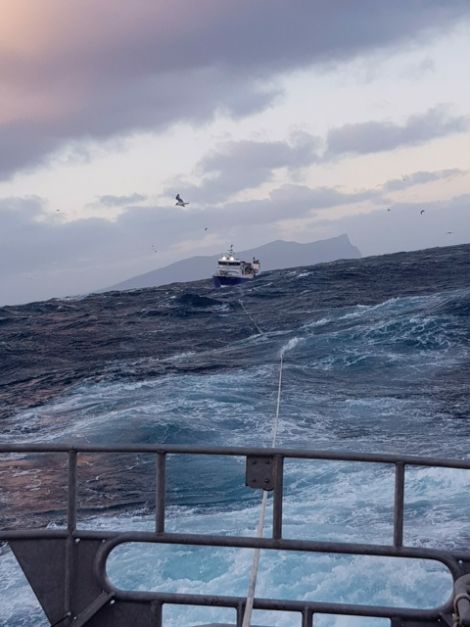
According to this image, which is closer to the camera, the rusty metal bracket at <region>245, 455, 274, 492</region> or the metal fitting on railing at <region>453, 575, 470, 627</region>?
the metal fitting on railing at <region>453, 575, 470, 627</region>

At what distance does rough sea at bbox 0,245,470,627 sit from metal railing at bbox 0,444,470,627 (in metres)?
2.89

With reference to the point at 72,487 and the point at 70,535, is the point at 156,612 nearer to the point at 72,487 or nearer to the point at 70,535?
the point at 70,535

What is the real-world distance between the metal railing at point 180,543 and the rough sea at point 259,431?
2.89m

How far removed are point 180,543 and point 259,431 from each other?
1072cm

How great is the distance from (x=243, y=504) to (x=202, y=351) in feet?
58.1

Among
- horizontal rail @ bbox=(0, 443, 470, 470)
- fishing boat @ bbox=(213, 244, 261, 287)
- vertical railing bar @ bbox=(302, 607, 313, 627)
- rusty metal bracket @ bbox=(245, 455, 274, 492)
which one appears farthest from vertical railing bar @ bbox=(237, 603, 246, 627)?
fishing boat @ bbox=(213, 244, 261, 287)

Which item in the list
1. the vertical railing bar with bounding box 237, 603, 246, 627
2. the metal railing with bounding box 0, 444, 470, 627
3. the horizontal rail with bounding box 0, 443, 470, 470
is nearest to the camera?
the horizontal rail with bounding box 0, 443, 470, 470

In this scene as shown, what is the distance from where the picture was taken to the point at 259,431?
49.1 ft

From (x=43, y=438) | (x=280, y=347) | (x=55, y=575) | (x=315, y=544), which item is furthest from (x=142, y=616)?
(x=280, y=347)

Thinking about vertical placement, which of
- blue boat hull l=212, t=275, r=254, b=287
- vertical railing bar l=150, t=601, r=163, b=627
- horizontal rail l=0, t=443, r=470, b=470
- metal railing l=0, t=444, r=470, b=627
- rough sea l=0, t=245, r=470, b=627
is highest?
blue boat hull l=212, t=275, r=254, b=287

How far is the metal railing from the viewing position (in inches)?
162

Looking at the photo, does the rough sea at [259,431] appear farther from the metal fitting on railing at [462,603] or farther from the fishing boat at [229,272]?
the fishing boat at [229,272]

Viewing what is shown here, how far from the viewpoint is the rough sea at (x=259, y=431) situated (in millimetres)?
8109

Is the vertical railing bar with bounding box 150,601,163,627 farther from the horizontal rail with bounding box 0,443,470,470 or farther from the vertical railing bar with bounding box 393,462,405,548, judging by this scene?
the vertical railing bar with bounding box 393,462,405,548
